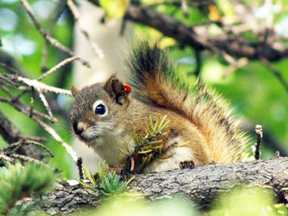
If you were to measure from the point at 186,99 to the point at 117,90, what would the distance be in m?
0.39

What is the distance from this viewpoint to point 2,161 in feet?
7.28

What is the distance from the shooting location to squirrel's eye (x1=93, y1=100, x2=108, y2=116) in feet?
10.7

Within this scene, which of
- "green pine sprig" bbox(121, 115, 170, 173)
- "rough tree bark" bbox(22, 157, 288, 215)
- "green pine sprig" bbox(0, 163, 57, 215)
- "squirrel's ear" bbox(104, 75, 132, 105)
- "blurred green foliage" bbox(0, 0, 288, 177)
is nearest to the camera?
"green pine sprig" bbox(0, 163, 57, 215)

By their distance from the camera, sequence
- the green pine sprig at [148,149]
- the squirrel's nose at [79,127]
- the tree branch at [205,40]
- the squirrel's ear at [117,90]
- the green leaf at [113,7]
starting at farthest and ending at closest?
the tree branch at [205,40] < the green leaf at [113,7] < the squirrel's ear at [117,90] < the squirrel's nose at [79,127] < the green pine sprig at [148,149]

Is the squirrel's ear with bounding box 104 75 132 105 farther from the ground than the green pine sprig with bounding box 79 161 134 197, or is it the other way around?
the squirrel's ear with bounding box 104 75 132 105

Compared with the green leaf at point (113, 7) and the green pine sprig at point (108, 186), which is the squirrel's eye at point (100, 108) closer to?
the green leaf at point (113, 7)

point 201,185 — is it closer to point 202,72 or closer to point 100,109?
point 100,109

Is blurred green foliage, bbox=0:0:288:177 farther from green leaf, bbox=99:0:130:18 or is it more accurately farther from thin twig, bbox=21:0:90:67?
thin twig, bbox=21:0:90:67

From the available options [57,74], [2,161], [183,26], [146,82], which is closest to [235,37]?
[183,26]

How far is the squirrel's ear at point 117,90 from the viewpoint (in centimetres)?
339

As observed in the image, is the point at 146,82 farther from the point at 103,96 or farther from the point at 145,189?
the point at 145,189

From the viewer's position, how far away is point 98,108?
326 centimetres

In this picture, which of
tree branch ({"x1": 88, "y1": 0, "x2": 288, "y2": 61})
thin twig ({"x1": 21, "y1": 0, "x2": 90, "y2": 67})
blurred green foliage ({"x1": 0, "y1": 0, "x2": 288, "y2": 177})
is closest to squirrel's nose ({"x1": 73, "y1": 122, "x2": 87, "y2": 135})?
thin twig ({"x1": 21, "y1": 0, "x2": 90, "y2": 67})

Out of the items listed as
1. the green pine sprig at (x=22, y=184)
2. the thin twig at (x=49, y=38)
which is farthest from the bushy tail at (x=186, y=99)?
the green pine sprig at (x=22, y=184)
